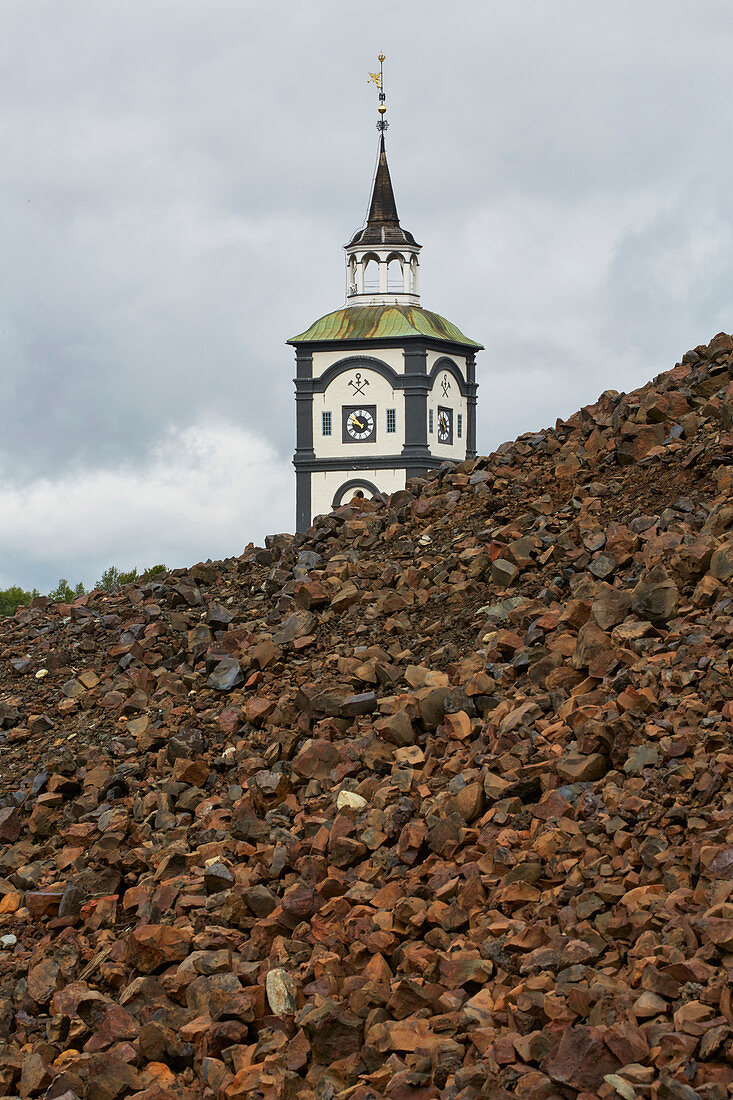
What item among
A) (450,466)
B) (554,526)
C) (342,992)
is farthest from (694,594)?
(450,466)

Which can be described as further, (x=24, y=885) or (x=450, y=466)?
(x=450, y=466)

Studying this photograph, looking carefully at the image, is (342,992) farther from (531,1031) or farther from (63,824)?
(63,824)

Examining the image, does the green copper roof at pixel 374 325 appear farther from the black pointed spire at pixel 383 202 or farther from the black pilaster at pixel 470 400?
the black pointed spire at pixel 383 202

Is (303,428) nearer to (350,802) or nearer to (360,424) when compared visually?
(360,424)

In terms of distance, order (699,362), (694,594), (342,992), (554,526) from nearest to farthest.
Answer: (342,992) → (694,594) → (554,526) → (699,362)

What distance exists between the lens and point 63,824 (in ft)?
28.6

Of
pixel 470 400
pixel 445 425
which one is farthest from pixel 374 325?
pixel 470 400

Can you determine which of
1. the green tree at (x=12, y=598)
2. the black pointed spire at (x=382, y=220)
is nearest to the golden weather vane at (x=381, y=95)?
the black pointed spire at (x=382, y=220)

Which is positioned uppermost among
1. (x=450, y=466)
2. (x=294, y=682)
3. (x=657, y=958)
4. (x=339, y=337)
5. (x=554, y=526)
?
(x=339, y=337)

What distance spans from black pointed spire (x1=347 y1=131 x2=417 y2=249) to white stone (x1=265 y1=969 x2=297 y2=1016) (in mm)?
50664

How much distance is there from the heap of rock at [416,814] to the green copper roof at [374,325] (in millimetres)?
41642

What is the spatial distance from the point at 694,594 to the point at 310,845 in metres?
2.89

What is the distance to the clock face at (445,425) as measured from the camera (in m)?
54.2

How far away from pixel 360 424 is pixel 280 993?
157 ft
